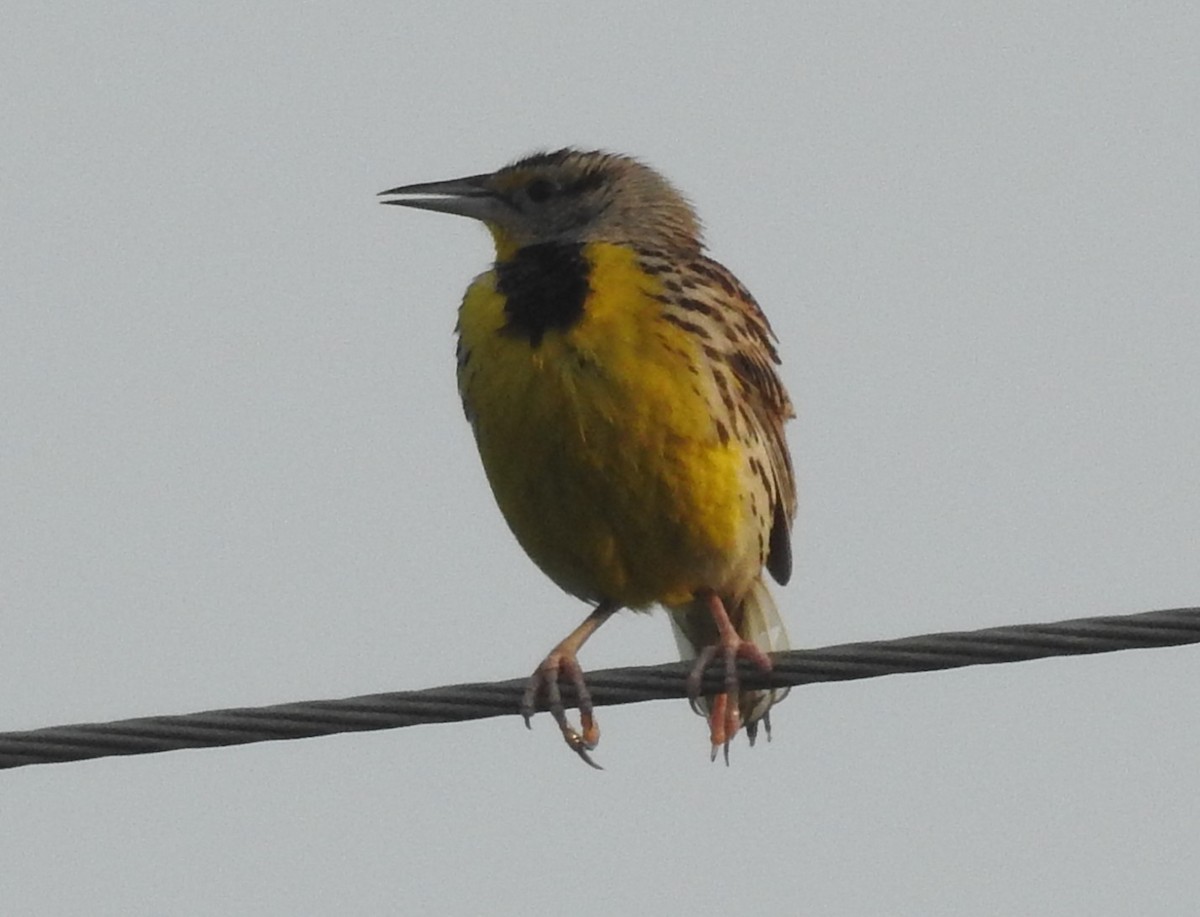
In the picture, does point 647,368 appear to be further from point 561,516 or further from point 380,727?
point 380,727

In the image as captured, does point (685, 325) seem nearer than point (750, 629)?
Yes

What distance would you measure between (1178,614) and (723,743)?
8.86 feet

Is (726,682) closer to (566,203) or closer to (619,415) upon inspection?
(619,415)

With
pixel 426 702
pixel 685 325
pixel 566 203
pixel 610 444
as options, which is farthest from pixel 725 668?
pixel 566 203

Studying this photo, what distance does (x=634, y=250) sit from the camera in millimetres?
8336

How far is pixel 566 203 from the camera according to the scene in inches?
346

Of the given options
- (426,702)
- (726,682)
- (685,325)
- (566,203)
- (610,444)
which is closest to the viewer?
(426,702)

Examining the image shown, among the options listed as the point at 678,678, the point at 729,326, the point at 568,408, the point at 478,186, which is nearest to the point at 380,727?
the point at 678,678

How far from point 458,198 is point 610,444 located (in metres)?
1.37

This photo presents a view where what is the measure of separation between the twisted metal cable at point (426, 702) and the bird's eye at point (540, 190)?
259 cm

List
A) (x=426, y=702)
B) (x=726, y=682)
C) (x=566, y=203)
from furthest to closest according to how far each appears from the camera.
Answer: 1. (x=566, y=203)
2. (x=726, y=682)
3. (x=426, y=702)

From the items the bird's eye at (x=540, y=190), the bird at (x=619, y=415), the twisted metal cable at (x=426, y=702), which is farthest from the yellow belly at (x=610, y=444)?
the twisted metal cable at (x=426, y=702)

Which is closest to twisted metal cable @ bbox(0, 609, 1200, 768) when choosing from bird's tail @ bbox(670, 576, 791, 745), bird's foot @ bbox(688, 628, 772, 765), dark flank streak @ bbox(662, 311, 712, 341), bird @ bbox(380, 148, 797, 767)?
bird's foot @ bbox(688, 628, 772, 765)

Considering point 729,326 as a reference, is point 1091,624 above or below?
below
